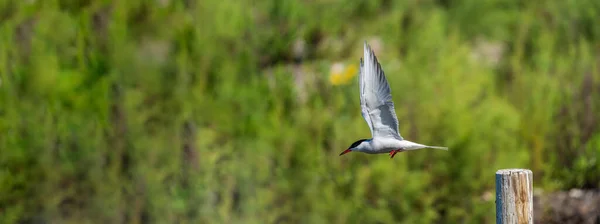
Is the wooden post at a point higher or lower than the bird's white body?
lower

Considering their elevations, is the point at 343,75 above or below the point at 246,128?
above

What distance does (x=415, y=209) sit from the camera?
40.4 ft

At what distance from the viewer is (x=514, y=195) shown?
16.3 feet

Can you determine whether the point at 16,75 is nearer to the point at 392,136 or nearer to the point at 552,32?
the point at 552,32

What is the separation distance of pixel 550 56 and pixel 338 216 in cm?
319

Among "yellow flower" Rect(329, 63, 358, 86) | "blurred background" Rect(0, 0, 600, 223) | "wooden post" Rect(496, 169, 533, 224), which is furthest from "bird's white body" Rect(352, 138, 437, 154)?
"yellow flower" Rect(329, 63, 358, 86)

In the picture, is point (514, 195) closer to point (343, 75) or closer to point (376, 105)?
point (376, 105)

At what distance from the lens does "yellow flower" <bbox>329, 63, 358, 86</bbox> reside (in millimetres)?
12940

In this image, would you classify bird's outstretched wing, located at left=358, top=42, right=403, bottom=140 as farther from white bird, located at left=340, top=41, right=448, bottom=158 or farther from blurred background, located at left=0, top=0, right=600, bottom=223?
blurred background, located at left=0, top=0, right=600, bottom=223

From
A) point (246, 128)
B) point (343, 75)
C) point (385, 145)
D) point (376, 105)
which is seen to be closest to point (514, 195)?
point (385, 145)

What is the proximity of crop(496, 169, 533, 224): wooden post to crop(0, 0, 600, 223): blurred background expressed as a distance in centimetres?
672

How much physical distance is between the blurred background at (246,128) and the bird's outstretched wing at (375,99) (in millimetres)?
6607

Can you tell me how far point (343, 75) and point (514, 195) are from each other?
26.9ft

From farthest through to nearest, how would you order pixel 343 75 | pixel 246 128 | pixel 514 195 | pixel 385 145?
Answer: pixel 343 75, pixel 246 128, pixel 385 145, pixel 514 195
